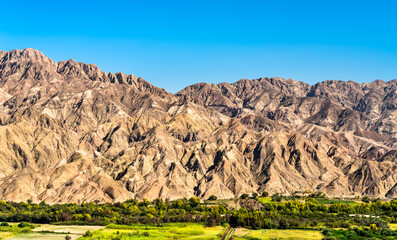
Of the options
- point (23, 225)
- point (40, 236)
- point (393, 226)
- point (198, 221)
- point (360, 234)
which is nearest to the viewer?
point (40, 236)

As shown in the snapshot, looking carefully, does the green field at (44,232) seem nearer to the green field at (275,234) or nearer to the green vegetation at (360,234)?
the green field at (275,234)

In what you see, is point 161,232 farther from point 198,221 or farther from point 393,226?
point 393,226

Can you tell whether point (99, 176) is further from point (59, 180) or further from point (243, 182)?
point (243, 182)

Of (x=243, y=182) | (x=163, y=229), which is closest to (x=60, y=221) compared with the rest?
(x=163, y=229)

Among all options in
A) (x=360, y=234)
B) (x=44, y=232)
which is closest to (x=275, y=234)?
(x=360, y=234)

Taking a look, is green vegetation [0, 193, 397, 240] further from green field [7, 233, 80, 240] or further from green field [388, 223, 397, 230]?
green field [7, 233, 80, 240]

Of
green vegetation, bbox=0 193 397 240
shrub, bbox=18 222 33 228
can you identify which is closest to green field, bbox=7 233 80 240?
green vegetation, bbox=0 193 397 240
